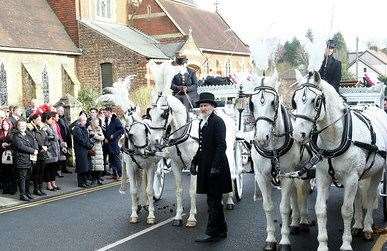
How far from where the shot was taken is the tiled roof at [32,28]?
100ft

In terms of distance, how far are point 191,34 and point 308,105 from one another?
3879cm

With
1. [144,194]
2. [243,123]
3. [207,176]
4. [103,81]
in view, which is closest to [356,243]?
[207,176]

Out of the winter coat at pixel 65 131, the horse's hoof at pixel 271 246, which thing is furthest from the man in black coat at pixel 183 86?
the winter coat at pixel 65 131

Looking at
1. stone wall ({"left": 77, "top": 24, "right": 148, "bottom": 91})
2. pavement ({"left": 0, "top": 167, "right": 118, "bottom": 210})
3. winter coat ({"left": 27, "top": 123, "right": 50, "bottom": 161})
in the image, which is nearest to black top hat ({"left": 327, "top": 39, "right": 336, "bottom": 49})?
pavement ({"left": 0, "top": 167, "right": 118, "bottom": 210})

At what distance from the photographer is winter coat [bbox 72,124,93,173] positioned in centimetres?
1450

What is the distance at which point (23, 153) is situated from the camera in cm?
1248

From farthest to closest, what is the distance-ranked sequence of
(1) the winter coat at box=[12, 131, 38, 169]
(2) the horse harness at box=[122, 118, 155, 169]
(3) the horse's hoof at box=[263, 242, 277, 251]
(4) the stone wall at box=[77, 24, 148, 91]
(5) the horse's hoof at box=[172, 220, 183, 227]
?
1. (4) the stone wall at box=[77, 24, 148, 91]
2. (1) the winter coat at box=[12, 131, 38, 169]
3. (2) the horse harness at box=[122, 118, 155, 169]
4. (5) the horse's hoof at box=[172, 220, 183, 227]
5. (3) the horse's hoof at box=[263, 242, 277, 251]

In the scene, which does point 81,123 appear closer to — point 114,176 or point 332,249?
point 114,176

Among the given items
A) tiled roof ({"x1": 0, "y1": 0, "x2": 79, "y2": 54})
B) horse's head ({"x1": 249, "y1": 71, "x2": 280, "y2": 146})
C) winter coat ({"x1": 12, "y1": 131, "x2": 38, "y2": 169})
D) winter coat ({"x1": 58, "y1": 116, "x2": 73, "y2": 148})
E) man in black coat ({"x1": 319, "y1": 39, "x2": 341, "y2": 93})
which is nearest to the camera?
horse's head ({"x1": 249, "y1": 71, "x2": 280, "y2": 146})

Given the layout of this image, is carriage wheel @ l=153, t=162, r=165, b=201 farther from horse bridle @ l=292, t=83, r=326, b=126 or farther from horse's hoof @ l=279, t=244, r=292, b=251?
horse bridle @ l=292, t=83, r=326, b=126

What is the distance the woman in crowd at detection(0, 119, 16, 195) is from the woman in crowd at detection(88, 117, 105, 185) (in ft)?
7.79

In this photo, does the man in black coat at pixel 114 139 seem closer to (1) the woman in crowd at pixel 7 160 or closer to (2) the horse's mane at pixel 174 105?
(1) the woman in crowd at pixel 7 160

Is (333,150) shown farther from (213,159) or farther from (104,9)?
(104,9)

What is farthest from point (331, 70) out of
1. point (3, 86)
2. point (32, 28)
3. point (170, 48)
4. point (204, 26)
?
point (204, 26)
